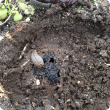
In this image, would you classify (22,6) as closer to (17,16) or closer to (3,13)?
(17,16)

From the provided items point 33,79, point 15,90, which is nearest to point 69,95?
point 33,79

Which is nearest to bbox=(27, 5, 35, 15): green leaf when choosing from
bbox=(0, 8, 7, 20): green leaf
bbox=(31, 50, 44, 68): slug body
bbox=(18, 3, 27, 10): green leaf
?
bbox=(18, 3, 27, 10): green leaf

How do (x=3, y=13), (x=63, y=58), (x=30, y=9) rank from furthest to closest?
(x=63, y=58), (x=30, y=9), (x=3, y=13)

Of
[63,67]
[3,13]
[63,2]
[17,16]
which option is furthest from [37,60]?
[63,2]

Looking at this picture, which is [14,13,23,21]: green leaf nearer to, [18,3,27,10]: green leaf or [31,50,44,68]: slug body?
[18,3,27,10]: green leaf

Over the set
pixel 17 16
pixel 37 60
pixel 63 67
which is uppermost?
pixel 17 16

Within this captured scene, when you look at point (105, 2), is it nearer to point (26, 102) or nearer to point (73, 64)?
point (73, 64)

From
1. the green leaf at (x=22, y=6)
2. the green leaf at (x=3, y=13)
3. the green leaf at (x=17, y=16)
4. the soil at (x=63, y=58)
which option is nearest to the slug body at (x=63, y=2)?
the soil at (x=63, y=58)

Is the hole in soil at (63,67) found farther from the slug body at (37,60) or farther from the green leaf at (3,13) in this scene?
the green leaf at (3,13)

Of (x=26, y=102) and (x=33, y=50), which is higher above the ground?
(x=33, y=50)
